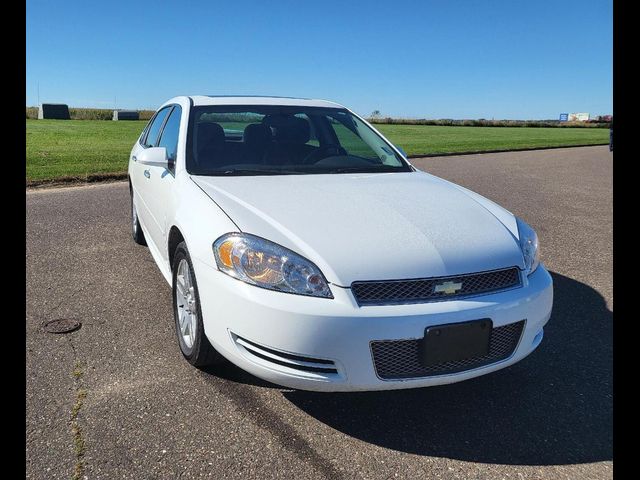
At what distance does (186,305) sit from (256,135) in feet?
4.92

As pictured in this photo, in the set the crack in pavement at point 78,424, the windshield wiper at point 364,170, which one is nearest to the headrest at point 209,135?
the windshield wiper at point 364,170

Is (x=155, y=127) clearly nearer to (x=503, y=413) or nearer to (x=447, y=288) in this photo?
(x=447, y=288)

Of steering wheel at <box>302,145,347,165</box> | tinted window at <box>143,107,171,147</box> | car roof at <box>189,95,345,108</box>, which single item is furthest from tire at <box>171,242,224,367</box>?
tinted window at <box>143,107,171,147</box>

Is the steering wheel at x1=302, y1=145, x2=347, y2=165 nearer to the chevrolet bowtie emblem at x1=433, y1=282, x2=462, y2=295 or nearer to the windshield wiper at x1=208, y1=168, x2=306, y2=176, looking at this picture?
the windshield wiper at x1=208, y1=168, x2=306, y2=176

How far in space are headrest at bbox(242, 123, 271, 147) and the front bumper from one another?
5.20ft

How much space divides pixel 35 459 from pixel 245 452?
895mm

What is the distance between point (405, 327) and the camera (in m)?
2.29

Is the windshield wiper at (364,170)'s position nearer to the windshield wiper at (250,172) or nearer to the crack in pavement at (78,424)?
the windshield wiper at (250,172)

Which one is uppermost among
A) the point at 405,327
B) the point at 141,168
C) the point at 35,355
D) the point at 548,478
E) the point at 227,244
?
the point at 141,168

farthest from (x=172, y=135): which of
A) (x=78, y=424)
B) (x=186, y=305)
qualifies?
(x=78, y=424)

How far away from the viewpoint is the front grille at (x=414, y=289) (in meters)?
2.36

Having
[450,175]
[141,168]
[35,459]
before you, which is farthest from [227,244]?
[450,175]

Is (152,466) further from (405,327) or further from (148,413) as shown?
(405,327)

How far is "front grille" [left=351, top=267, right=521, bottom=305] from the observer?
7.74 ft
